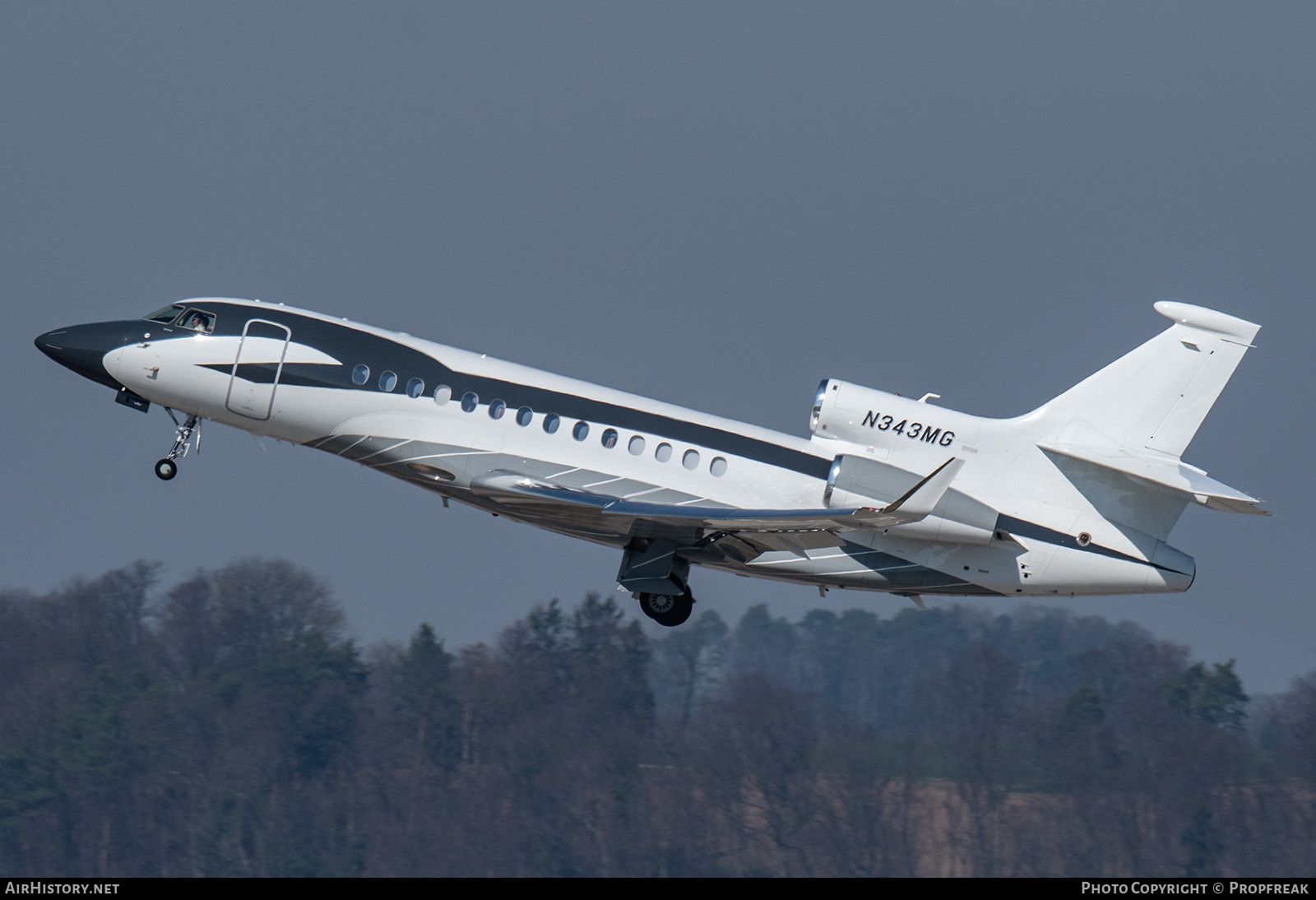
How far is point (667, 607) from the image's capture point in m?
24.2

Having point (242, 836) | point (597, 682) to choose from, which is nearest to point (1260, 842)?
point (597, 682)

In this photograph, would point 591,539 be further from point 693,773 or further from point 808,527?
point 693,773

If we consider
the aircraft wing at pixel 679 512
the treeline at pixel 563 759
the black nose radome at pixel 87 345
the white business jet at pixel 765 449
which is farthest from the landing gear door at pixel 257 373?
the treeline at pixel 563 759

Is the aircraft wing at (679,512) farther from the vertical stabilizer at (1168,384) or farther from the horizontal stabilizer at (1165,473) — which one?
the vertical stabilizer at (1168,384)

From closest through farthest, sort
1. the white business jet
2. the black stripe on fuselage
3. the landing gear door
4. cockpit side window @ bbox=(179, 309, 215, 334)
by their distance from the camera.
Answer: the white business jet, the black stripe on fuselage, the landing gear door, cockpit side window @ bbox=(179, 309, 215, 334)

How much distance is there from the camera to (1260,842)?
4347 centimetres

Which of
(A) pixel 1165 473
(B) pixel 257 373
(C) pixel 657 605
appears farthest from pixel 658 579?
(A) pixel 1165 473

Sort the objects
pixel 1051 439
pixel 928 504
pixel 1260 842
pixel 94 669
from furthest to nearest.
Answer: pixel 94 669 → pixel 1260 842 → pixel 1051 439 → pixel 928 504

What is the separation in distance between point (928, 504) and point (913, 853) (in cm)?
2693

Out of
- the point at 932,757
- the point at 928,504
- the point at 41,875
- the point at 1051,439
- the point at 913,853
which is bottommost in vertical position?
the point at 41,875

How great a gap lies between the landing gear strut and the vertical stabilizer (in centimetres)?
699

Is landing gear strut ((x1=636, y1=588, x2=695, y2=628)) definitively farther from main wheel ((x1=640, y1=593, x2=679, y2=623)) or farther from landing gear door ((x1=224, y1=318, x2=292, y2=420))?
landing gear door ((x1=224, y1=318, x2=292, y2=420))

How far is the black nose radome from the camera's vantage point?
80.1 feet

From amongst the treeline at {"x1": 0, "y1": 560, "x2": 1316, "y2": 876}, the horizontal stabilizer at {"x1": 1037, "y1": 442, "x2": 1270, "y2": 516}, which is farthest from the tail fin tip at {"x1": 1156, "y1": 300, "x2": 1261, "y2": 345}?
the treeline at {"x1": 0, "y1": 560, "x2": 1316, "y2": 876}
